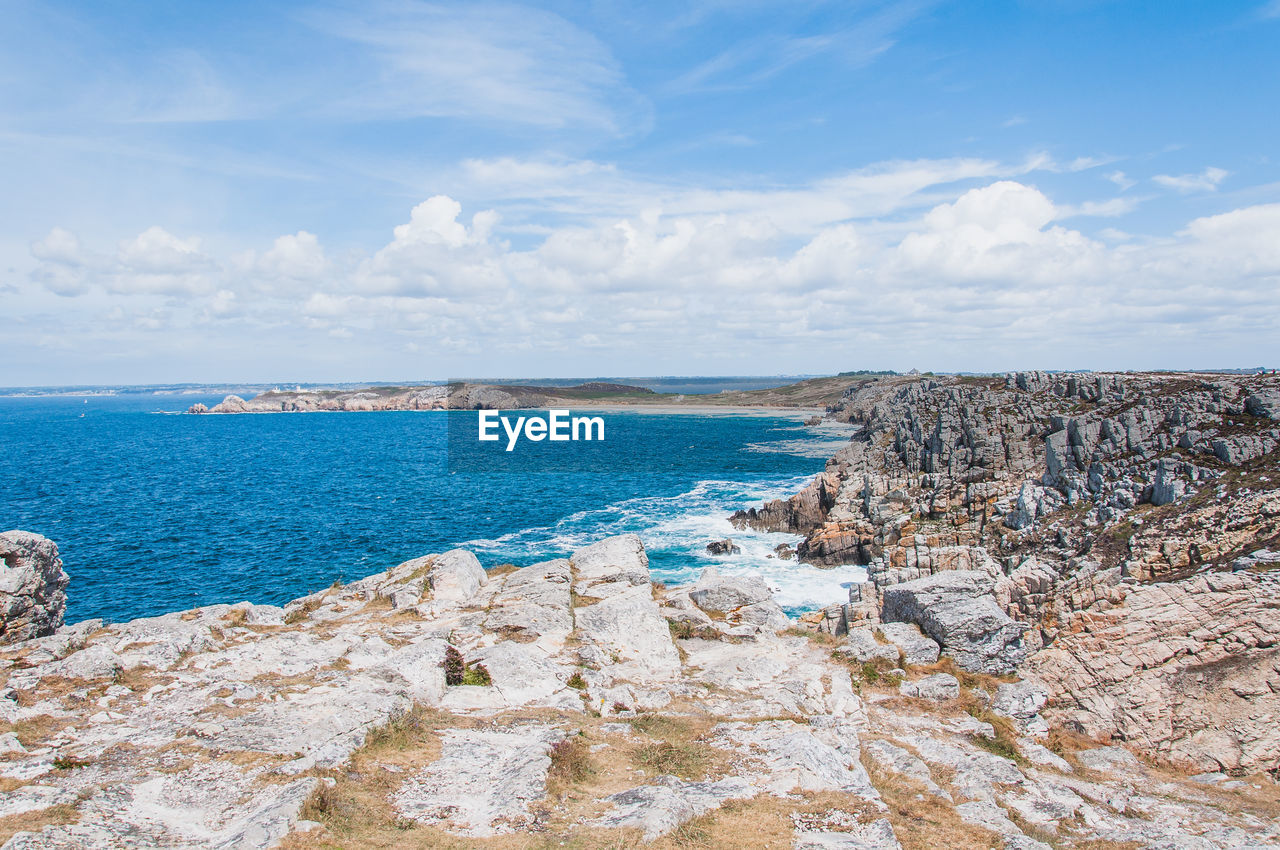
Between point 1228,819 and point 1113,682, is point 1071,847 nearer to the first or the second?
point 1228,819

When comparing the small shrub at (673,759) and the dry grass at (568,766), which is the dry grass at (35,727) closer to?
the dry grass at (568,766)

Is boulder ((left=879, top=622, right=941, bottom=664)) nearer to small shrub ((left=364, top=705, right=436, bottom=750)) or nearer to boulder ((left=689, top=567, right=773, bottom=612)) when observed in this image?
boulder ((left=689, top=567, right=773, bottom=612))

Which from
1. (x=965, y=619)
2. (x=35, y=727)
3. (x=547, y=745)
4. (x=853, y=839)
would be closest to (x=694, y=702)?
(x=547, y=745)

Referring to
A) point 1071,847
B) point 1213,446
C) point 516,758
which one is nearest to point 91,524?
point 516,758

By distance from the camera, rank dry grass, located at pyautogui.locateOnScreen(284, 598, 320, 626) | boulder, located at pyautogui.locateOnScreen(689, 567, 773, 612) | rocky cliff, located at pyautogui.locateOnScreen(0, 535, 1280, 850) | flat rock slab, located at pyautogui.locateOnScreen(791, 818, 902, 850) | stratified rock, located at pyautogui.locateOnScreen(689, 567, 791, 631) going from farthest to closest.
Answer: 1. boulder, located at pyautogui.locateOnScreen(689, 567, 773, 612)
2. stratified rock, located at pyautogui.locateOnScreen(689, 567, 791, 631)
3. dry grass, located at pyautogui.locateOnScreen(284, 598, 320, 626)
4. rocky cliff, located at pyautogui.locateOnScreen(0, 535, 1280, 850)
5. flat rock slab, located at pyautogui.locateOnScreen(791, 818, 902, 850)

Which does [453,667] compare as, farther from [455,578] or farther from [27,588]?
[27,588]

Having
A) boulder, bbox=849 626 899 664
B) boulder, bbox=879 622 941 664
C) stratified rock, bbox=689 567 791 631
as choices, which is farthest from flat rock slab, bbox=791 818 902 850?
stratified rock, bbox=689 567 791 631

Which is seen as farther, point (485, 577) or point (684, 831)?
point (485, 577)
